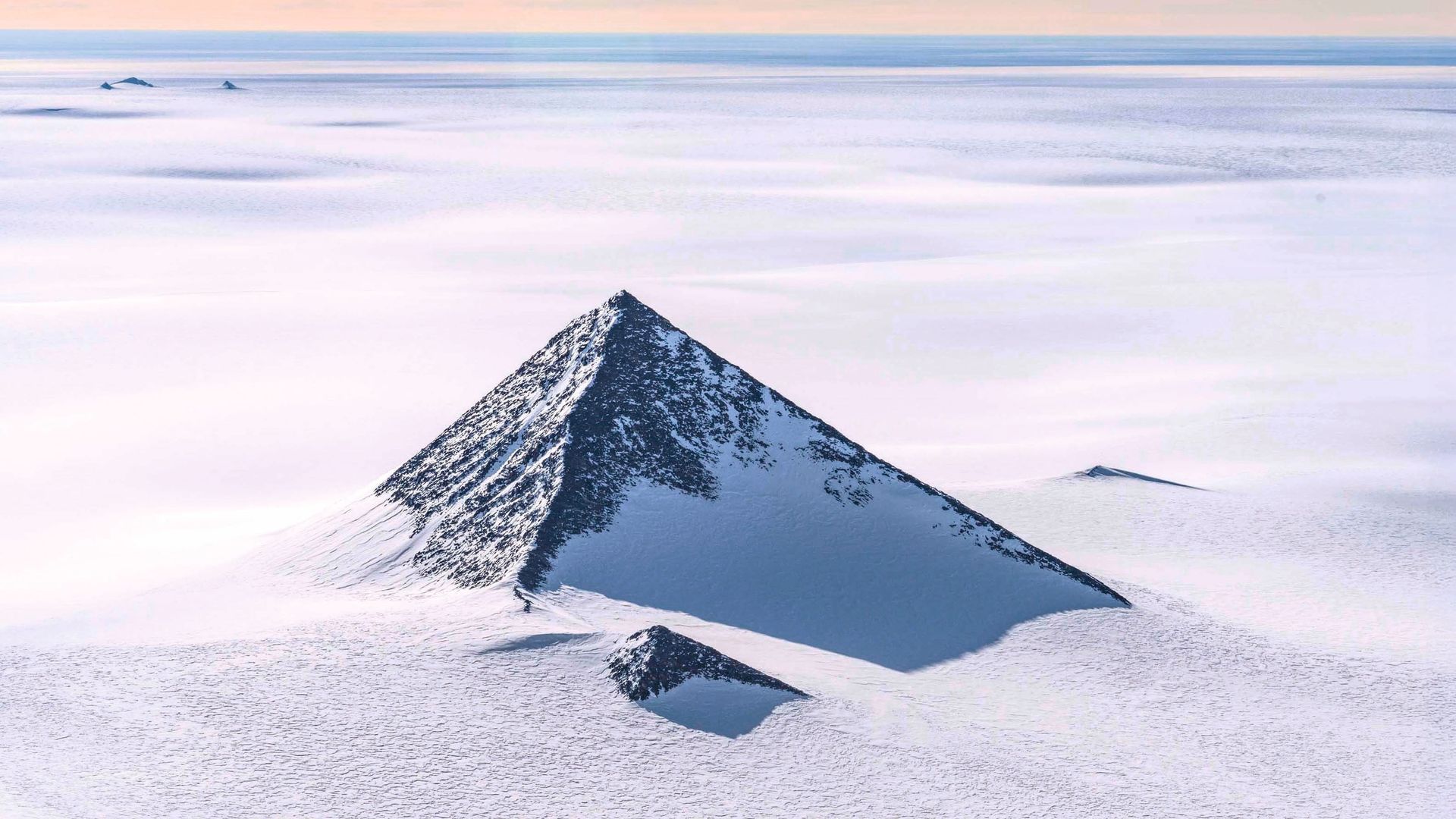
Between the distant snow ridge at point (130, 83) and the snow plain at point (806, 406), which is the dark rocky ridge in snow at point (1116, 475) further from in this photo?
the distant snow ridge at point (130, 83)

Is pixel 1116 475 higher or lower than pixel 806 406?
Result: lower

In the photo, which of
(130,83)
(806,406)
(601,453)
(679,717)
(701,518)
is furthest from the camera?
(130,83)

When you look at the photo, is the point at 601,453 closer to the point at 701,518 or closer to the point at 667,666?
the point at 701,518

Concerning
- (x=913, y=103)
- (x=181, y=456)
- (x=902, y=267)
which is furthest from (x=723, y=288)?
(x=913, y=103)

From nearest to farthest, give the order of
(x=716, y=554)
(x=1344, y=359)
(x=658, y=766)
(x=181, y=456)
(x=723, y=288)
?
(x=658, y=766) < (x=716, y=554) < (x=181, y=456) < (x=1344, y=359) < (x=723, y=288)

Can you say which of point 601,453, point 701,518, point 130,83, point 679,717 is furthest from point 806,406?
point 130,83

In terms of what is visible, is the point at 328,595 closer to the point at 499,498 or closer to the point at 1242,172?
the point at 499,498

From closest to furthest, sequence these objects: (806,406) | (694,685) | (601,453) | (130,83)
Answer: (694,685) < (601,453) < (806,406) < (130,83)
